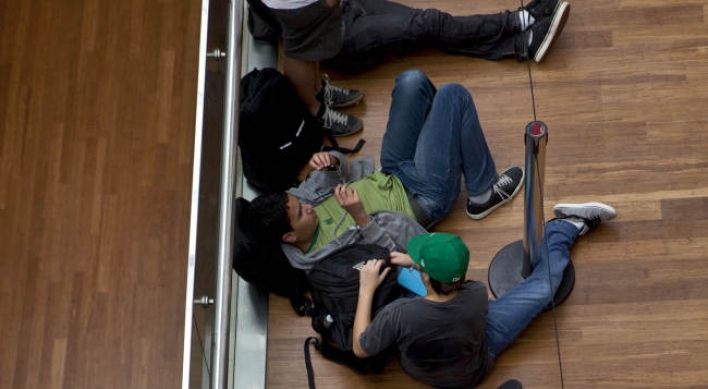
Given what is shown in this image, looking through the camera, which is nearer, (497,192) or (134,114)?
(497,192)

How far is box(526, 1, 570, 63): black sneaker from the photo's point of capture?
3832 millimetres

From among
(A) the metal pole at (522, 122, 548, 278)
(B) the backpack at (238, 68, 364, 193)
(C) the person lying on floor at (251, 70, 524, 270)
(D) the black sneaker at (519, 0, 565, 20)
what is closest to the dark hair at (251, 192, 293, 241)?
(C) the person lying on floor at (251, 70, 524, 270)

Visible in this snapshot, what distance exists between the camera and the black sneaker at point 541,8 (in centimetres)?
394

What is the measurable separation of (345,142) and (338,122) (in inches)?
3.5

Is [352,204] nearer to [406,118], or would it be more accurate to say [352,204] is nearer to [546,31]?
[406,118]

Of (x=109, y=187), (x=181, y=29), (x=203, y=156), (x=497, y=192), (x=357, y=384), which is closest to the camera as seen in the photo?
(x=203, y=156)

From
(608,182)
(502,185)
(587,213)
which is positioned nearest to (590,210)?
(587,213)

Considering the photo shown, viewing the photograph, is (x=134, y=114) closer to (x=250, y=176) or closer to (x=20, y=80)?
(x=20, y=80)

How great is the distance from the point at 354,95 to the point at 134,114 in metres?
1.14

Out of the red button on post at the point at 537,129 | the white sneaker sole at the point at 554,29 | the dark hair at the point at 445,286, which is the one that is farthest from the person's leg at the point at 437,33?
the dark hair at the point at 445,286

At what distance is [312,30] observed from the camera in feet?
11.9

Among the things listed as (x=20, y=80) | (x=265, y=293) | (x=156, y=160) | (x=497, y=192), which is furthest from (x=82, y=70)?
(x=497, y=192)

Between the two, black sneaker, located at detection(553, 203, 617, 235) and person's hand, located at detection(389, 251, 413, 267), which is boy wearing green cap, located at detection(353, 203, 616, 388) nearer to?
person's hand, located at detection(389, 251, 413, 267)

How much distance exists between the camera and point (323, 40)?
3.69m
